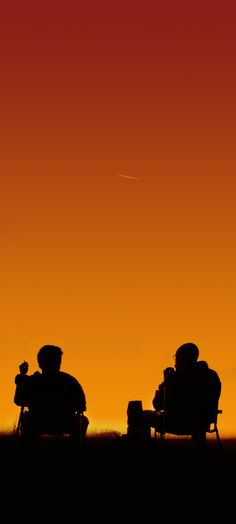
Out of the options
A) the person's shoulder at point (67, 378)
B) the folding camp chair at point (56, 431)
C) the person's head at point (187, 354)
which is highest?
the person's head at point (187, 354)

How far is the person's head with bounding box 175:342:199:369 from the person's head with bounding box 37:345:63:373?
1210mm

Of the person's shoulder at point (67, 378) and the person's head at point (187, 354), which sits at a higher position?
the person's head at point (187, 354)

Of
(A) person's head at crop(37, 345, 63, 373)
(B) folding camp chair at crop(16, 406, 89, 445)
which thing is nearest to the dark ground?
(B) folding camp chair at crop(16, 406, 89, 445)

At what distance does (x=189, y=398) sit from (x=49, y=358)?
1622 mm

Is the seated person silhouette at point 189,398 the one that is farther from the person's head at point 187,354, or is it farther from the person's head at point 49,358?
the person's head at point 49,358

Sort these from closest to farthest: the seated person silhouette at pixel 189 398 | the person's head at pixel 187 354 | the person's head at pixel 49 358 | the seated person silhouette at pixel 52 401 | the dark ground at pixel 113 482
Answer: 1. the dark ground at pixel 113 482
2. the person's head at pixel 49 358
3. the seated person silhouette at pixel 52 401
4. the person's head at pixel 187 354
5. the seated person silhouette at pixel 189 398

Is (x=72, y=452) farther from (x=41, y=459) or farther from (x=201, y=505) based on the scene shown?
(x=201, y=505)

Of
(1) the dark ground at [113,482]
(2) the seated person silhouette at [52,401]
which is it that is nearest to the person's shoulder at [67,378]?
(2) the seated person silhouette at [52,401]

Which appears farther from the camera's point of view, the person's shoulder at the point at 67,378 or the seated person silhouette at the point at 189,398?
the seated person silhouette at the point at 189,398

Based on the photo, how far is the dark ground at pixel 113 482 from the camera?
4457mm

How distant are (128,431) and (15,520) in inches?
200

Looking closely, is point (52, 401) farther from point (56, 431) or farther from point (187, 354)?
point (187, 354)

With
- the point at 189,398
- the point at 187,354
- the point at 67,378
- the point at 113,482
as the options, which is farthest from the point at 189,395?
the point at 113,482

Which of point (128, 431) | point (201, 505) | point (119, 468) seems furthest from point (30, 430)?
point (201, 505)
